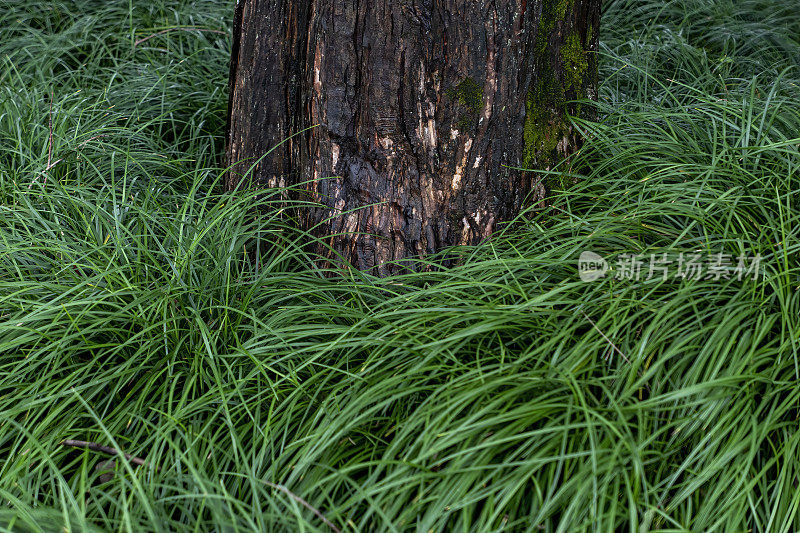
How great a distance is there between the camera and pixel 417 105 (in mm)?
1929

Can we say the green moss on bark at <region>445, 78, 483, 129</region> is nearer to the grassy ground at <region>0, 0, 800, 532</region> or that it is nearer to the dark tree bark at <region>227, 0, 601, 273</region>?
the dark tree bark at <region>227, 0, 601, 273</region>

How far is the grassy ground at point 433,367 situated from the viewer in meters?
1.33

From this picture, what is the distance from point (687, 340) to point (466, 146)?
810mm

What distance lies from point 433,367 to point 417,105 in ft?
2.60

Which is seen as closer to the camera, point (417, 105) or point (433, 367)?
point (433, 367)

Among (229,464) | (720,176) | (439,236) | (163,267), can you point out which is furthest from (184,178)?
(720,176)

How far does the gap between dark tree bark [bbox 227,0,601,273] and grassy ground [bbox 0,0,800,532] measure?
0.13m

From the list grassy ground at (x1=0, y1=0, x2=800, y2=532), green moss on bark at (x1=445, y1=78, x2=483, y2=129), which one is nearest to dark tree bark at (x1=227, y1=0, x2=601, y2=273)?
green moss on bark at (x1=445, y1=78, x2=483, y2=129)

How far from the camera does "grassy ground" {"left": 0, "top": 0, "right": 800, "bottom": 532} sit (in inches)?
52.3

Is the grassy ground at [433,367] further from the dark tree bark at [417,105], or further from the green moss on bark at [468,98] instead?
the green moss on bark at [468,98]

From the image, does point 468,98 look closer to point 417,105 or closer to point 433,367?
point 417,105

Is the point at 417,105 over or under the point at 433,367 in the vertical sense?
over

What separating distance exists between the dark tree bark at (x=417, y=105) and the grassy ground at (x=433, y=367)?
13 cm

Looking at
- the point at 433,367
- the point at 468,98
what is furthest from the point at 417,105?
the point at 433,367
